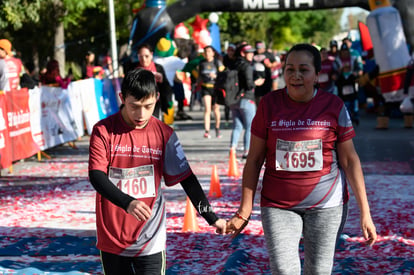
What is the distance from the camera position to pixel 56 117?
50.1 ft

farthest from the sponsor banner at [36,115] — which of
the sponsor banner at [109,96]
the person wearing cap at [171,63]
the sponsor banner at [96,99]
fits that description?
the sponsor banner at [109,96]

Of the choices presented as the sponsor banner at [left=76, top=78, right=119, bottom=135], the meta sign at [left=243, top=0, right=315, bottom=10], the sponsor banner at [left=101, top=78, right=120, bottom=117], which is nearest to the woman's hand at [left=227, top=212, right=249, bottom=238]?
the sponsor banner at [left=76, top=78, right=119, bottom=135]

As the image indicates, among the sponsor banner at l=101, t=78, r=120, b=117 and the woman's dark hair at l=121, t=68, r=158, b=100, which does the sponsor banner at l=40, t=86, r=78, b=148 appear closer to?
the sponsor banner at l=101, t=78, r=120, b=117

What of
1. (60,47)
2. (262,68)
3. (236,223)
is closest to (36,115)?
(262,68)

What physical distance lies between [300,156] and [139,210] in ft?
3.29

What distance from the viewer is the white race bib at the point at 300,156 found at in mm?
4180

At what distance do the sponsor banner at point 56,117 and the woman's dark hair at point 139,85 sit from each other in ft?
34.9

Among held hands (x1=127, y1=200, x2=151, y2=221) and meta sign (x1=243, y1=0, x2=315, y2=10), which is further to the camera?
meta sign (x1=243, y1=0, x2=315, y2=10)

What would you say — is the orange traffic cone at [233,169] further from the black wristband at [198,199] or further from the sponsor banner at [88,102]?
the black wristband at [198,199]

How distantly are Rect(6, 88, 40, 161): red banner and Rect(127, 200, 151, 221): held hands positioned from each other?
8851mm

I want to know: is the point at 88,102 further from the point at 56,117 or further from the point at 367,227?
the point at 367,227

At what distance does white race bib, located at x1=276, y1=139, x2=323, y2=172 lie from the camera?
418cm

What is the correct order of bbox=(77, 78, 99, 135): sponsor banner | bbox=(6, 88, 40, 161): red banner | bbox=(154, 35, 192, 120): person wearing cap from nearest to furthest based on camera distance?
bbox=(6, 88, 40, 161): red banner, bbox=(154, 35, 192, 120): person wearing cap, bbox=(77, 78, 99, 135): sponsor banner

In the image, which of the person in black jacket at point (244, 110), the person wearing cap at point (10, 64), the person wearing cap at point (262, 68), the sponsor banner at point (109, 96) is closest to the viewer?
the person in black jacket at point (244, 110)
